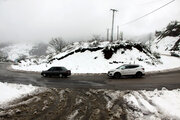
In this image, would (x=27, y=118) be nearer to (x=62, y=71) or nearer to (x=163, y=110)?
(x=163, y=110)

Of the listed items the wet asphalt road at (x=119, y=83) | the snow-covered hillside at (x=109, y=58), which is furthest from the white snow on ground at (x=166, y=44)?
the wet asphalt road at (x=119, y=83)

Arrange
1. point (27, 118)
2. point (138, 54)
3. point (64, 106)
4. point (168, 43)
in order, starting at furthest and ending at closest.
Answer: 1. point (168, 43)
2. point (138, 54)
3. point (64, 106)
4. point (27, 118)

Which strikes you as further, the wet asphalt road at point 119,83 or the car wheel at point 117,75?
the car wheel at point 117,75

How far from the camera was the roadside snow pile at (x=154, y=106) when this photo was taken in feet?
24.8

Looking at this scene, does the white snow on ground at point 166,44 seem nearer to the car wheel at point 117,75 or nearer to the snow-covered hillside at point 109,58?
the snow-covered hillside at point 109,58

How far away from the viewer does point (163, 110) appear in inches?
324

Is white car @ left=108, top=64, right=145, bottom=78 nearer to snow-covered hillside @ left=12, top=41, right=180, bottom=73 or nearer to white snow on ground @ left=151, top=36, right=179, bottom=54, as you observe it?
snow-covered hillside @ left=12, top=41, right=180, bottom=73

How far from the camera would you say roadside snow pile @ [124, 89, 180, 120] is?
7550 millimetres

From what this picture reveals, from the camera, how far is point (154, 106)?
8922 millimetres

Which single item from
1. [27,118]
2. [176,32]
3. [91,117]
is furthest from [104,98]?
[176,32]

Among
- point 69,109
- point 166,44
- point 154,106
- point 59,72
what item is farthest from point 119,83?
point 166,44

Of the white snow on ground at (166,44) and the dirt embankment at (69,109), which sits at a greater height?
the white snow on ground at (166,44)

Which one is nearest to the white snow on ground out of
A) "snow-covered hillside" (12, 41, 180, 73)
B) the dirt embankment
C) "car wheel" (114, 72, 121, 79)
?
"snow-covered hillside" (12, 41, 180, 73)

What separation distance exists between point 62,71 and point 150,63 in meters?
17.9
